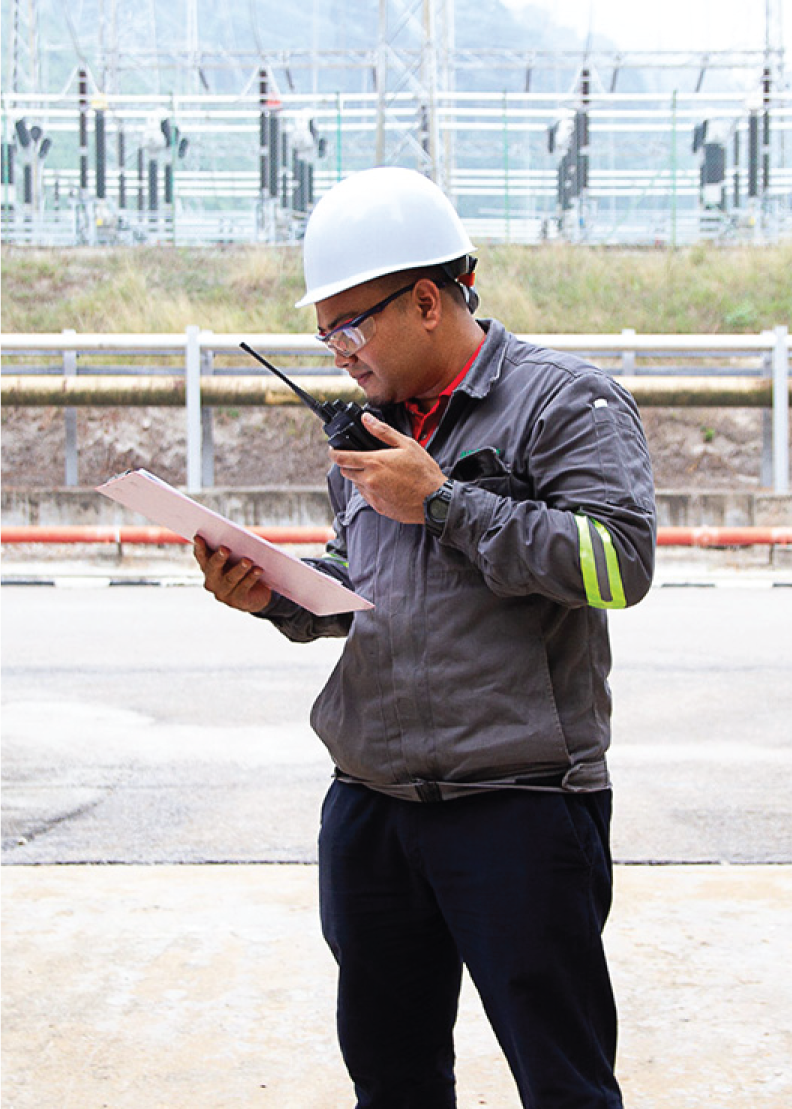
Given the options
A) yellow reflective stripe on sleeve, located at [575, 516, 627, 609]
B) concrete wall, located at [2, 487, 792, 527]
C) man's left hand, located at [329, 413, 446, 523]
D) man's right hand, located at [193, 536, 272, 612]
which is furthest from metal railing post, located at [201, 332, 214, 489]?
Result: yellow reflective stripe on sleeve, located at [575, 516, 627, 609]

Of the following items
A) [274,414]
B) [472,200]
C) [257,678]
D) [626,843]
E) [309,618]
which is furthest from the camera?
[472,200]

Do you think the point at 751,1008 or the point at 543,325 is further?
the point at 543,325

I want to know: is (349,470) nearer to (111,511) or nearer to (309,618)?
(309,618)

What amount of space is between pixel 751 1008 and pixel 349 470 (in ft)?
7.10

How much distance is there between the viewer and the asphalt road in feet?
18.5

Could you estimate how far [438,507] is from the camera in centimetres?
236

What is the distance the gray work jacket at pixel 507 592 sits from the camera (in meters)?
2.32

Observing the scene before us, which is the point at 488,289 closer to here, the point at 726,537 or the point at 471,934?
the point at 726,537

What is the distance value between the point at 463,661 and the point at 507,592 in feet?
0.48

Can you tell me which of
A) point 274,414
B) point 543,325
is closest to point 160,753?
point 274,414

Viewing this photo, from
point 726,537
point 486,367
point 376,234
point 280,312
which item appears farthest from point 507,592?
point 280,312

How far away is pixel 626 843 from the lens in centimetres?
Answer: 550

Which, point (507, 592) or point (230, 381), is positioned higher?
point (230, 381)

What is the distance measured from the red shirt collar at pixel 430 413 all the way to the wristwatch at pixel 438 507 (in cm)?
22
